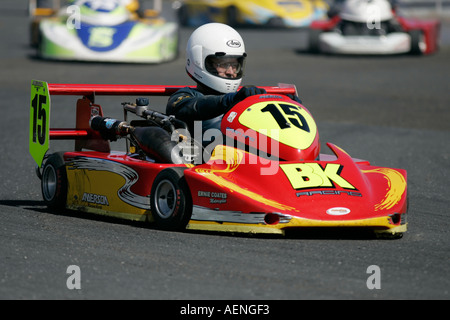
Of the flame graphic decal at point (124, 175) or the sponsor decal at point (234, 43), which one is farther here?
the sponsor decal at point (234, 43)

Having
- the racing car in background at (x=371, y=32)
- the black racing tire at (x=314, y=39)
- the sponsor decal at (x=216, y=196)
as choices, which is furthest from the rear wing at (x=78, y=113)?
the black racing tire at (x=314, y=39)

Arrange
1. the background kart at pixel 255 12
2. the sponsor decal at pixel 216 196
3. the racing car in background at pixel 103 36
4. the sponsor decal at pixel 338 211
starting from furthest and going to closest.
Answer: the background kart at pixel 255 12, the racing car in background at pixel 103 36, the sponsor decal at pixel 216 196, the sponsor decal at pixel 338 211

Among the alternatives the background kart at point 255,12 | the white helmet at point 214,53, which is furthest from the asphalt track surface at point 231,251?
the background kart at point 255,12

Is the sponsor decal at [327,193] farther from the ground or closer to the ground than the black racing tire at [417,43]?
closer to the ground

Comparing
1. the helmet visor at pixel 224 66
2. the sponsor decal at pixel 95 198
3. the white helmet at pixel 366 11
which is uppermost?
the white helmet at pixel 366 11

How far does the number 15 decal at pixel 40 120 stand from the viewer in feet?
19.8

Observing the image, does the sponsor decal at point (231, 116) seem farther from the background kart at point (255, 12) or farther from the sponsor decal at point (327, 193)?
Result: the background kart at point (255, 12)

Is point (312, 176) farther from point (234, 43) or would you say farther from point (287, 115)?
point (234, 43)

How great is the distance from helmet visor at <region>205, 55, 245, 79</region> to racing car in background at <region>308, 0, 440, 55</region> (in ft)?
37.2

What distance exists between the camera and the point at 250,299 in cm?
383

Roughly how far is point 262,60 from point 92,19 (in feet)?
10.1

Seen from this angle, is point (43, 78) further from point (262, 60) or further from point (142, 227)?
point (142, 227)

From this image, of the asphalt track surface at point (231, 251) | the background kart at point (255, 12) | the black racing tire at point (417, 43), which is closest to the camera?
the asphalt track surface at point (231, 251)

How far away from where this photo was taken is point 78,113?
6418 mm
